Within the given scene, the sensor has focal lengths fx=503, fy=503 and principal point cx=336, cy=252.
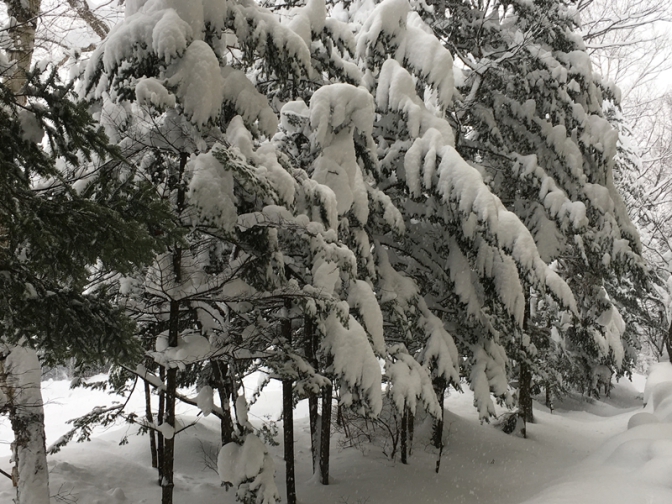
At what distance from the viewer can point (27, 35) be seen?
620 cm

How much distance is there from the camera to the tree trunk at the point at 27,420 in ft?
18.4

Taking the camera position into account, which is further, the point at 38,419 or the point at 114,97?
the point at 38,419

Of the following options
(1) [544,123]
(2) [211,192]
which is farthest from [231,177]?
(1) [544,123]

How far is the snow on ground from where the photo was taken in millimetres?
5692

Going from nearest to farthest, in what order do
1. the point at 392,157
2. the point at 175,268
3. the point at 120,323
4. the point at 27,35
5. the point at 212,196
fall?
the point at 120,323
the point at 212,196
the point at 175,268
the point at 27,35
the point at 392,157

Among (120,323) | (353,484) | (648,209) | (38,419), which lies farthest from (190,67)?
(648,209)

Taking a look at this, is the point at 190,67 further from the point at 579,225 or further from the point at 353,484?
the point at 353,484

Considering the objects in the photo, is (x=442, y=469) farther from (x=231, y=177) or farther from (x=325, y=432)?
(x=231, y=177)

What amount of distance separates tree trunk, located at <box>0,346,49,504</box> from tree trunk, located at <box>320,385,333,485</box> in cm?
371

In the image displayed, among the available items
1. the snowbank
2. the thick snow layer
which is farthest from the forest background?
the snowbank

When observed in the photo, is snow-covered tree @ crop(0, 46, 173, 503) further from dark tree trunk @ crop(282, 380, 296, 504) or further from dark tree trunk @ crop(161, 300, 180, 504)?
dark tree trunk @ crop(282, 380, 296, 504)

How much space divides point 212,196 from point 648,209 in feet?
54.9

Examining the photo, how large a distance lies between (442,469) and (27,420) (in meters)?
6.85

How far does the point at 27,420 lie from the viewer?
225 inches
